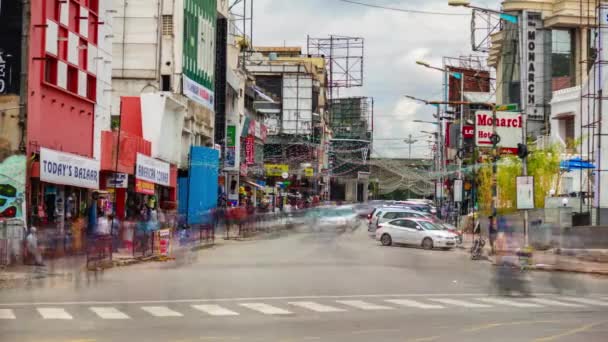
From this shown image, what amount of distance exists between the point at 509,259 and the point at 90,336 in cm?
2580

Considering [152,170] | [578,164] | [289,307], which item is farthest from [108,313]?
[578,164]

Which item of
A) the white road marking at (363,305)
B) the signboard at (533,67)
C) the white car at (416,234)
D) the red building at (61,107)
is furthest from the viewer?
the signboard at (533,67)

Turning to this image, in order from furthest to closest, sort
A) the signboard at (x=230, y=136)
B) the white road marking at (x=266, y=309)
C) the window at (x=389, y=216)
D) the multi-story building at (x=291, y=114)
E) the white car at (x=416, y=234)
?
the multi-story building at (x=291, y=114) → the signboard at (x=230, y=136) → the window at (x=389, y=216) → the white car at (x=416, y=234) → the white road marking at (x=266, y=309)

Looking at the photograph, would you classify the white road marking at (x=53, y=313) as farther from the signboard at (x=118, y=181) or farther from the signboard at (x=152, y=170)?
the signboard at (x=152, y=170)

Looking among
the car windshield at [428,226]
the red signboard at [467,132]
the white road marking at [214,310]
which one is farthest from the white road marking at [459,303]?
the red signboard at [467,132]

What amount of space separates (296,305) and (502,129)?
28.7 meters

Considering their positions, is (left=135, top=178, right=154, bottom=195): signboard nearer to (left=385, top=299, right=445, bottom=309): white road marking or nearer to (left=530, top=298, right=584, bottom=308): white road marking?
(left=385, top=299, right=445, bottom=309): white road marking

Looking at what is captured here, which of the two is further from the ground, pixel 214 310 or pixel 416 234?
pixel 416 234

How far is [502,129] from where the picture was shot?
4694cm

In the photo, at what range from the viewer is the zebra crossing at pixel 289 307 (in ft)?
59.0

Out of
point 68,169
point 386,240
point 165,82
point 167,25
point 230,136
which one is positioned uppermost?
point 167,25

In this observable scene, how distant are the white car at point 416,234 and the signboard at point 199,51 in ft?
61.4

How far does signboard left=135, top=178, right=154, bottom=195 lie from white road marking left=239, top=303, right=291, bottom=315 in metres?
29.1

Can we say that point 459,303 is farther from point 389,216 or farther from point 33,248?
point 389,216
